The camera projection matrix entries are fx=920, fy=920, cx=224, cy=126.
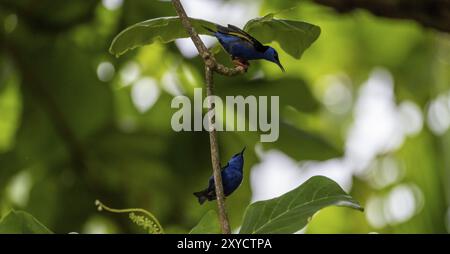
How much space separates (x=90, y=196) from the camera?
2064mm

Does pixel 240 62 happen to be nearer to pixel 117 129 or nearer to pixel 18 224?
pixel 18 224

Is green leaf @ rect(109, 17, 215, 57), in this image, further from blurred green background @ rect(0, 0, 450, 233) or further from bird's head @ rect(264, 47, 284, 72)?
blurred green background @ rect(0, 0, 450, 233)

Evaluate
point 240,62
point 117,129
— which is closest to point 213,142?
point 240,62

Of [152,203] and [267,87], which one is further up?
[267,87]

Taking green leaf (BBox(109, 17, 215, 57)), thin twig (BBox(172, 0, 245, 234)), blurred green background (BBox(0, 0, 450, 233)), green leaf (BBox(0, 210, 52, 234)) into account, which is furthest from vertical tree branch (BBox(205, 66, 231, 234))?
blurred green background (BBox(0, 0, 450, 233))

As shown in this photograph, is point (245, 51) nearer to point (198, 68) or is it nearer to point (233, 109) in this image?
point (233, 109)

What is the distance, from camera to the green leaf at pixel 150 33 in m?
0.96

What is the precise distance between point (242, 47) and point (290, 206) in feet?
0.61

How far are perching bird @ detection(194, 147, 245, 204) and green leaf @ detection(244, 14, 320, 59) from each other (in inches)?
6.1

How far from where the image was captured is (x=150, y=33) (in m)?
0.98

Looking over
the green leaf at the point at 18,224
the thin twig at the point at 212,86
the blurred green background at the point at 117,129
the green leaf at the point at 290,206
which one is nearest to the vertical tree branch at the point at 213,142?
the thin twig at the point at 212,86

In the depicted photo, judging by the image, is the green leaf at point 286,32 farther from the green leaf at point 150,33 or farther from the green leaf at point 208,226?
the green leaf at point 208,226

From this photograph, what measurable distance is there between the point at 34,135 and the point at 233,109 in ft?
1.66
